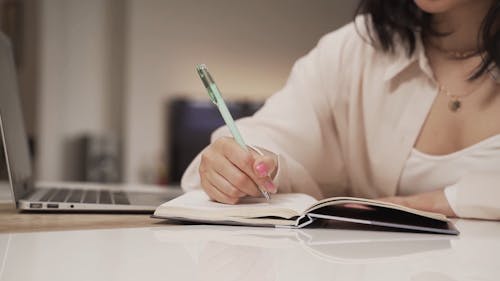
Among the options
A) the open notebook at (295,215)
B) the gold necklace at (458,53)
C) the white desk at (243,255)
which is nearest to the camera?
the white desk at (243,255)

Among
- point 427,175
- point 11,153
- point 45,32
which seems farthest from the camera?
point 45,32

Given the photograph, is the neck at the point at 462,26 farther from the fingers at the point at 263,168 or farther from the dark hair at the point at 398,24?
the fingers at the point at 263,168

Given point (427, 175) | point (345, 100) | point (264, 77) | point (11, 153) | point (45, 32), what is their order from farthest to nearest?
1. point (264, 77)
2. point (45, 32)
3. point (345, 100)
4. point (427, 175)
5. point (11, 153)

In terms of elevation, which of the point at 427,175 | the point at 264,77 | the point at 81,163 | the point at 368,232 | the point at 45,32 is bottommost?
the point at 81,163

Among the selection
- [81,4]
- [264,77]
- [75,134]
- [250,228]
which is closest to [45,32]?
[81,4]

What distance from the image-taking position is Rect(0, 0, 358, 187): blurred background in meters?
4.66

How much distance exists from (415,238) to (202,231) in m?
0.24

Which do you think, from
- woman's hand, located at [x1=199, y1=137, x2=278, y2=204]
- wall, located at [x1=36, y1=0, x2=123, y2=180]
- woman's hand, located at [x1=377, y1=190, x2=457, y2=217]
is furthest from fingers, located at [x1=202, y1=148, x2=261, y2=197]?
wall, located at [x1=36, y1=0, x2=123, y2=180]

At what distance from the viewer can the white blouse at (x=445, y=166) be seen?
107 cm

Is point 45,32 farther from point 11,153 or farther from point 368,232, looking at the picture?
point 368,232

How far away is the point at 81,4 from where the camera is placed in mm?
4746

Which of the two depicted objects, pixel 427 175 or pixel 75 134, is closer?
pixel 427 175

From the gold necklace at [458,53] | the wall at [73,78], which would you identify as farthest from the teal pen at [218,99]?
the wall at [73,78]

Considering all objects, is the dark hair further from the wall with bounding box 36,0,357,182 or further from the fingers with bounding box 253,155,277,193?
the wall with bounding box 36,0,357,182
